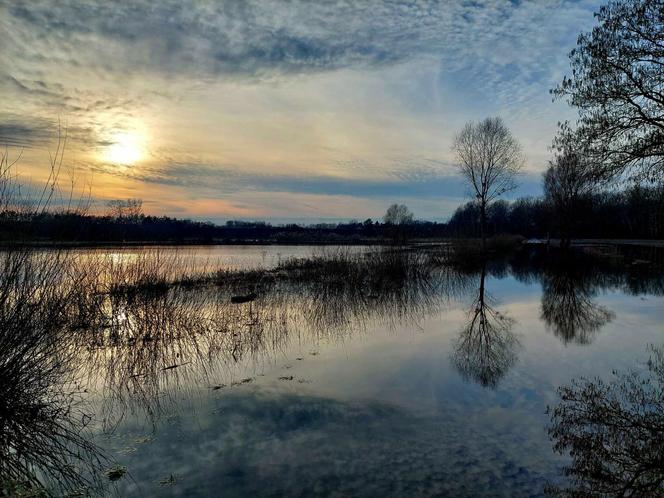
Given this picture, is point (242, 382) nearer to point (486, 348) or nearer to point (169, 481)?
point (169, 481)

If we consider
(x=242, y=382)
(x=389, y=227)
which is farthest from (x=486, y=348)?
(x=389, y=227)

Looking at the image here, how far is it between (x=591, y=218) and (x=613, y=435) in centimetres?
6824

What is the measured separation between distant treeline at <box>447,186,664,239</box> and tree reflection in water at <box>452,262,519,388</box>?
575 centimetres

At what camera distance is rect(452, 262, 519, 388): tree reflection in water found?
688 cm

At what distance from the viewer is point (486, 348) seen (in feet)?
27.7

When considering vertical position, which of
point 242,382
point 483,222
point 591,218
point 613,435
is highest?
point 591,218

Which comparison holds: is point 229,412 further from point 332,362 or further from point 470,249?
point 470,249

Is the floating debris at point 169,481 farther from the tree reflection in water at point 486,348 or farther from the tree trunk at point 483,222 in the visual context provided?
the tree trunk at point 483,222

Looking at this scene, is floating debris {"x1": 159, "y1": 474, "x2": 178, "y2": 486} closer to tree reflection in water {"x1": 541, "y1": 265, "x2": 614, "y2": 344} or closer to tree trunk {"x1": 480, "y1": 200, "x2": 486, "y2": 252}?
tree reflection in water {"x1": 541, "y1": 265, "x2": 614, "y2": 344}

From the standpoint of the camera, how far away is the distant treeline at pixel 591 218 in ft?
42.5

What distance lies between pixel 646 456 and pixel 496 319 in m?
7.45

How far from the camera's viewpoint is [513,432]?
470 centimetres

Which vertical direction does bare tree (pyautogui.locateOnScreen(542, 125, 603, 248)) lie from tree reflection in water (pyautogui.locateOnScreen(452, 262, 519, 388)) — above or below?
above

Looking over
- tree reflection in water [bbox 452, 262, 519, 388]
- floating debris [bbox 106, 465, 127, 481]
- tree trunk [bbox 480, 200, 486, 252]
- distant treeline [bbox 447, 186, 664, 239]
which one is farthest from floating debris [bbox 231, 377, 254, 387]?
tree trunk [bbox 480, 200, 486, 252]
